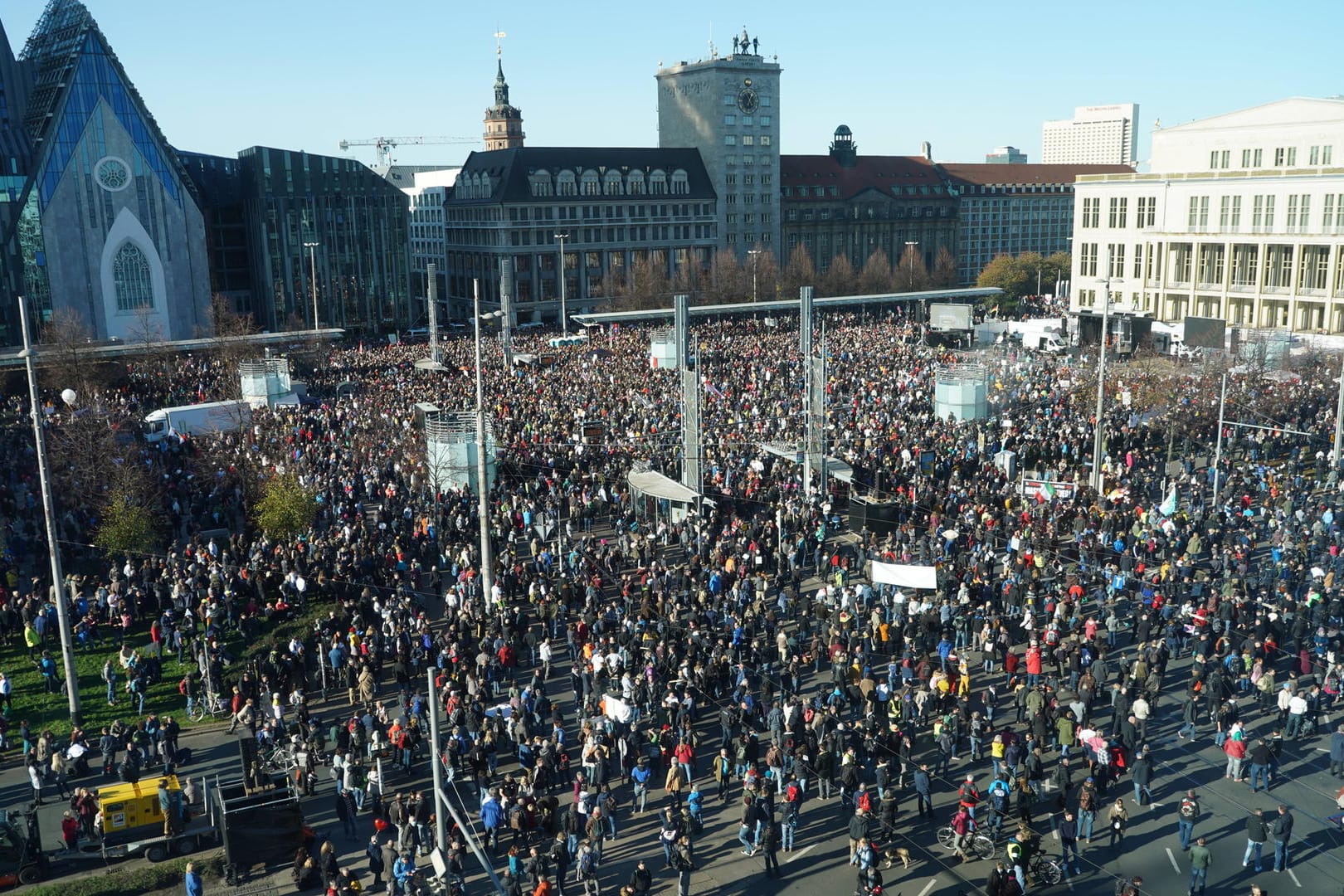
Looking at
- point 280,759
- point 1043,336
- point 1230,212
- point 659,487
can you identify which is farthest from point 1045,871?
point 1230,212

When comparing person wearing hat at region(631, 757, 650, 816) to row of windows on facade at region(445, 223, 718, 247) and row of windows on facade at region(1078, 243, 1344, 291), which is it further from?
row of windows on facade at region(445, 223, 718, 247)

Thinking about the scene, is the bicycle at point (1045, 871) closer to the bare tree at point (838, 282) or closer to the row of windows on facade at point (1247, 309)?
the row of windows on facade at point (1247, 309)

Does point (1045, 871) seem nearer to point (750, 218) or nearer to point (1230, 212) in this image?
point (1230, 212)

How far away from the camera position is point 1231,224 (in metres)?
74.4

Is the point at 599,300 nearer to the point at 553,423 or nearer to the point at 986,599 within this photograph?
the point at 553,423

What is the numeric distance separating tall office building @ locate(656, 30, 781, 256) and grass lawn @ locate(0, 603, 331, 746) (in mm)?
94127

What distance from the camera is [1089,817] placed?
16422mm

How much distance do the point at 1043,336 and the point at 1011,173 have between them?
262 feet

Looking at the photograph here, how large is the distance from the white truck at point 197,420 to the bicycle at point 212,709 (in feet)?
72.3

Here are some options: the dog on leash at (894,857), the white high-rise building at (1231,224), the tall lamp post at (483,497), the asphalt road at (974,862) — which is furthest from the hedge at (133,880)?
the white high-rise building at (1231,224)

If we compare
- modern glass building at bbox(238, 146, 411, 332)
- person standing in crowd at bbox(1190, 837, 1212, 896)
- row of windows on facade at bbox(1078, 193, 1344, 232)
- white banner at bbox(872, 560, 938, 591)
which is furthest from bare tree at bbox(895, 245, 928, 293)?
person standing in crowd at bbox(1190, 837, 1212, 896)

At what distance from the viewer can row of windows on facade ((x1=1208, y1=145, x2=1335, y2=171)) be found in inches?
2862

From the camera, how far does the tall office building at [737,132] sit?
384ft

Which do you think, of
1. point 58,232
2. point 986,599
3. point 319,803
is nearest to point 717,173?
point 58,232
